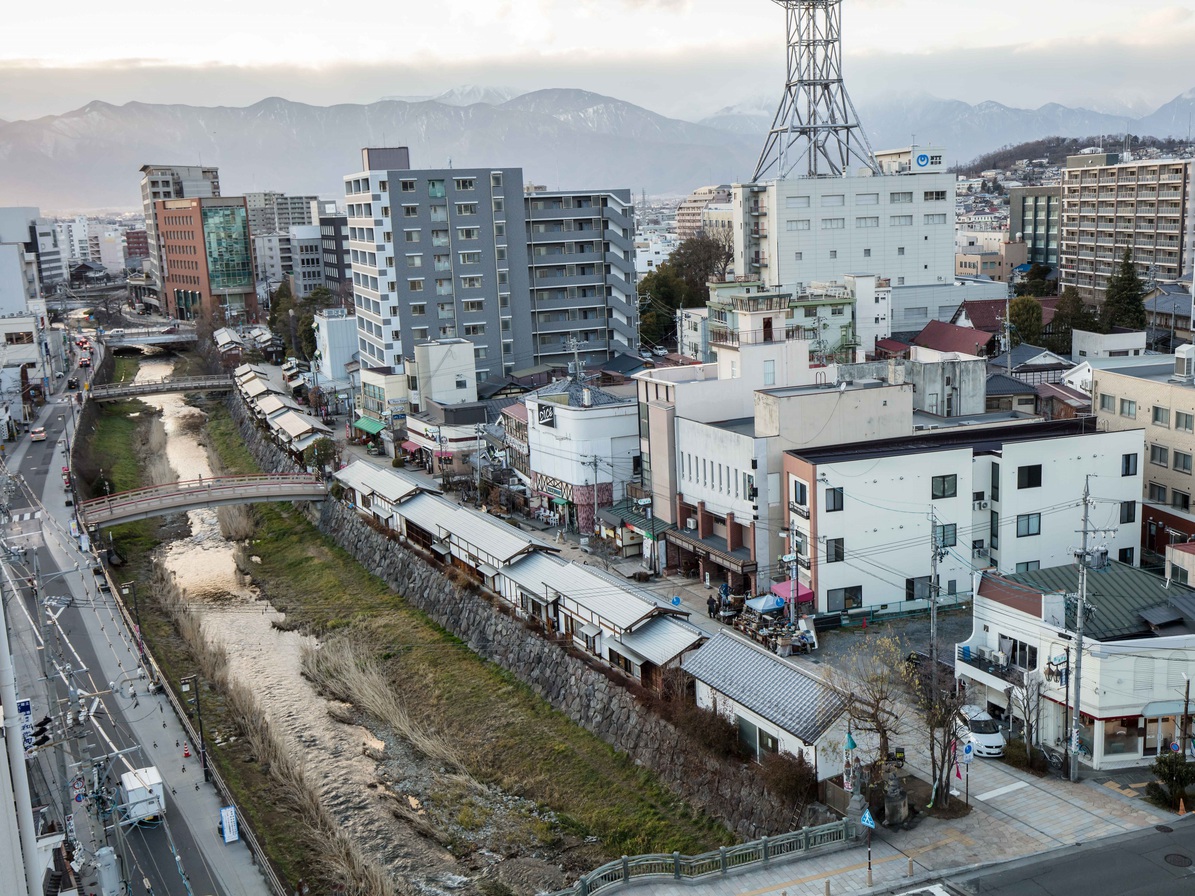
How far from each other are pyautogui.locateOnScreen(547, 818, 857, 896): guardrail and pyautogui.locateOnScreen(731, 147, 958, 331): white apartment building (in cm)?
3799

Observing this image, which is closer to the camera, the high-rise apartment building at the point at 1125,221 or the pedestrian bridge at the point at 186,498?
the pedestrian bridge at the point at 186,498

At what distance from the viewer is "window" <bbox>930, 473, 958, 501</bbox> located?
22094mm

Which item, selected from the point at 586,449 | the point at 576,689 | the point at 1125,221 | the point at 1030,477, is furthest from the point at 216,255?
the point at 1030,477

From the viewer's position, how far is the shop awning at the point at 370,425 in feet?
137

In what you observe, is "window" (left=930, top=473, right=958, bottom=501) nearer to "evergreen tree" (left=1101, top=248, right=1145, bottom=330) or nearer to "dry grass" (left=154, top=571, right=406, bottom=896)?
"dry grass" (left=154, top=571, right=406, bottom=896)

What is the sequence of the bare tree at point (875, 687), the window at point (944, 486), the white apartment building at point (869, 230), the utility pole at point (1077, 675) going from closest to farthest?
the bare tree at point (875, 687), the utility pole at point (1077, 675), the window at point (944, 486), the white apartment building at point (869, 230)

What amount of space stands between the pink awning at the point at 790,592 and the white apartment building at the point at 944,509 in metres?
0.21

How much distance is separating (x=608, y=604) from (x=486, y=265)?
2869cm

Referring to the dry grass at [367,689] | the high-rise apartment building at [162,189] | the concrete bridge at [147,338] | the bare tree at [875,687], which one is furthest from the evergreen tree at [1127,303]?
the high-rise apartment building at [162,189]

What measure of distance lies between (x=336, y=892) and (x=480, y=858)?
91.6 inches

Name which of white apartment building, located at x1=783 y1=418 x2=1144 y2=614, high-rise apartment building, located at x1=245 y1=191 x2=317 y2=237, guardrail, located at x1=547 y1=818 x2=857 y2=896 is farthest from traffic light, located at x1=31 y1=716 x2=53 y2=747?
high-rise apartment building, located at x1=245 y1=191 x2=317 y2=237

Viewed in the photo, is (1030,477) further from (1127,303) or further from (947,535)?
(1127,303)

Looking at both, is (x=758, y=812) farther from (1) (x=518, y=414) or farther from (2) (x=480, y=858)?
(1) (x=518, y=414)

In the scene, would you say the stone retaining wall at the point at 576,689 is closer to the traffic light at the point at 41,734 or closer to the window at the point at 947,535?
the window at the point at 947,535
